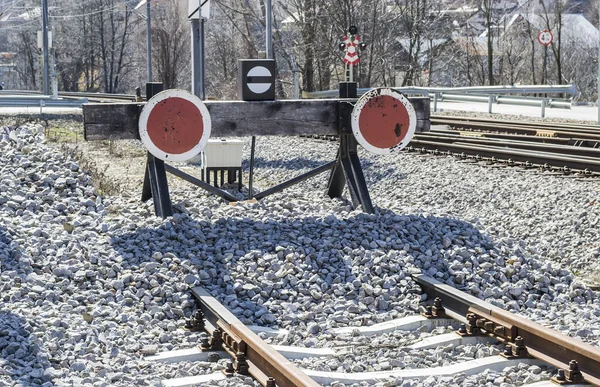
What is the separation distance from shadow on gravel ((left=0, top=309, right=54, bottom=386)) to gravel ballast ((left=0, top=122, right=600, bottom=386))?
0.04 feet

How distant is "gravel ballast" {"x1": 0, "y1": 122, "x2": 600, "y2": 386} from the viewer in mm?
6102

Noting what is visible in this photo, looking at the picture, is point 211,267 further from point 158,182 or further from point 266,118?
point 266,118

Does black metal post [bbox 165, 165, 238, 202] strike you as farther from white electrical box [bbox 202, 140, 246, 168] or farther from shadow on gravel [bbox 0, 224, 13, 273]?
white electrical box [bbox 202, 140, 246, 168]

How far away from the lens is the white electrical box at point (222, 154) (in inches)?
449

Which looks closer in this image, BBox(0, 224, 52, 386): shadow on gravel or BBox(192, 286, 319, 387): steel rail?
BBox(192, 286, 319, 387): steel rail

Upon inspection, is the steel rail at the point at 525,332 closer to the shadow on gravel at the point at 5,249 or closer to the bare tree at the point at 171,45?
the shadow on gravel at the point at 5,249

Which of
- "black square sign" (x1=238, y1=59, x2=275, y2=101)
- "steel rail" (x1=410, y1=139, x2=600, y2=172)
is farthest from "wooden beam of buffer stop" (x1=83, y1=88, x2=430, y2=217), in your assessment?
"steel rail" (x1=410, y1=139, x2=600, y2=172)

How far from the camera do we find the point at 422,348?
6309 millimetres

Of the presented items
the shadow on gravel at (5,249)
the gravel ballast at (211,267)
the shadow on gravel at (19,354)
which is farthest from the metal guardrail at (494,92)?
the shadow on gravel at (19,354)

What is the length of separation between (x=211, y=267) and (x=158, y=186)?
4.62 ft

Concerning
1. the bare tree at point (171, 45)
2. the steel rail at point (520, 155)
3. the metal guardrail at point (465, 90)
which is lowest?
the steel rail at point (520, 155)

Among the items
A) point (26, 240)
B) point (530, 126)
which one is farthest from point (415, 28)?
point (26, 240)

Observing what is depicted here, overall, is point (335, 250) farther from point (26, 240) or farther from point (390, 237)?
point (26, 240)

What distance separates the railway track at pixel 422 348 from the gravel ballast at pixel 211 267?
6.9 inches
